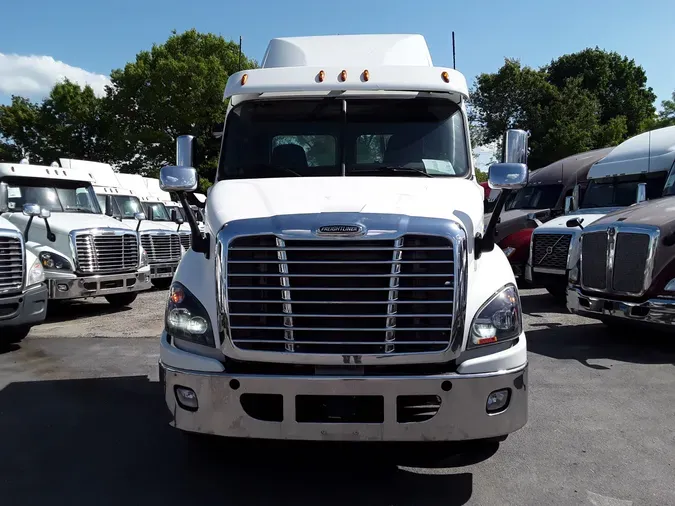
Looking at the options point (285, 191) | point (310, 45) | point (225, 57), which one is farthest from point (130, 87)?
point (285, 191)

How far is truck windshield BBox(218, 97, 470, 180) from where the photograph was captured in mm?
4801

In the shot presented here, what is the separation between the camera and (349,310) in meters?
3.67

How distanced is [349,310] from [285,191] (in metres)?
1.04

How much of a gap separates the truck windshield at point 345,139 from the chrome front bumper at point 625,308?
3717 mm

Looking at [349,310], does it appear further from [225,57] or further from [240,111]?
[225,57]

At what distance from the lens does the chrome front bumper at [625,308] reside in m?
7.17

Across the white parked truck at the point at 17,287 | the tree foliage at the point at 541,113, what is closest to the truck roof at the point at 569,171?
the white parked truck at the point at 17,287

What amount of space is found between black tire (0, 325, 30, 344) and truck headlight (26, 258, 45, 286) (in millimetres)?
571

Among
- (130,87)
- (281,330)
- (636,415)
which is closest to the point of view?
(281,330)

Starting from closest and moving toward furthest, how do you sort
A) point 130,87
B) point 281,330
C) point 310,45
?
point 281,330
point 310,45
point 130,87

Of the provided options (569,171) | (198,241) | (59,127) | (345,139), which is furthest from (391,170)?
(59,127)

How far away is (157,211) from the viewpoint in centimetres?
1722

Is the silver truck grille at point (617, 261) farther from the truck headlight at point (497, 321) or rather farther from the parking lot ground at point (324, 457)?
the truck headlight at point (497, 321)

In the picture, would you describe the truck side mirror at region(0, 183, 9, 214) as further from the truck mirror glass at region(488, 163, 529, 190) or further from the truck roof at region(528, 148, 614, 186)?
the truck roof at region(528, 148, 614, 186)
